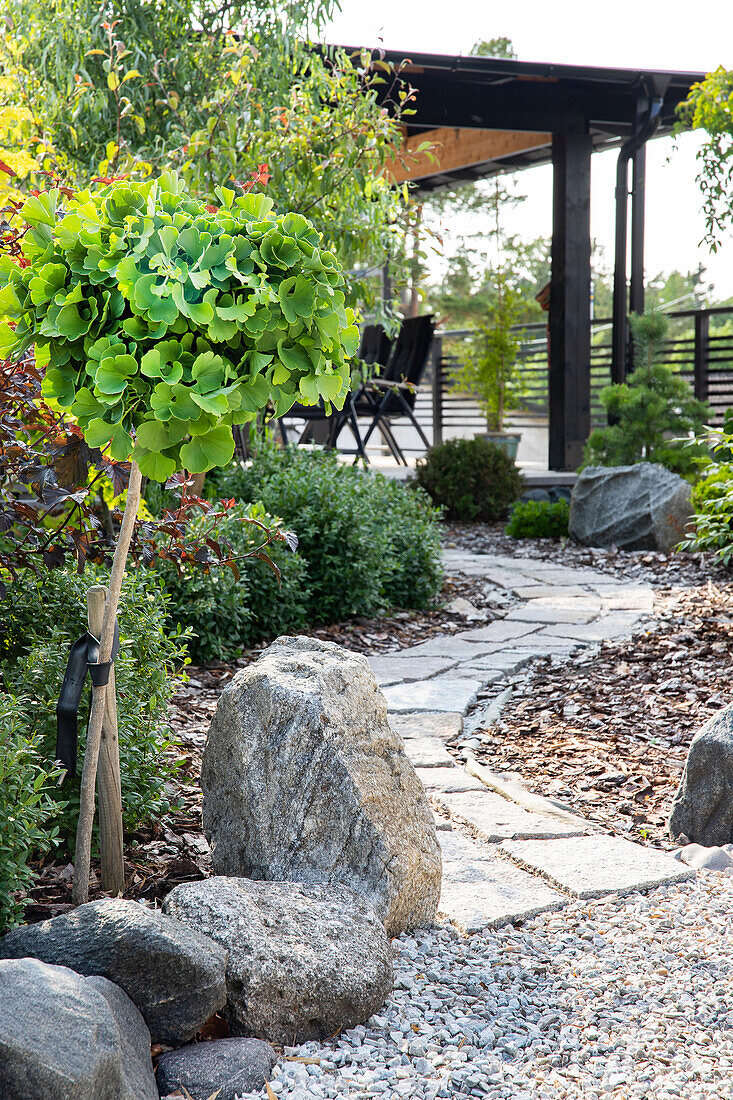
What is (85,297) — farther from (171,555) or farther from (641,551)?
(641,551)

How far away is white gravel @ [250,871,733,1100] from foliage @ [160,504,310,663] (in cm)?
190

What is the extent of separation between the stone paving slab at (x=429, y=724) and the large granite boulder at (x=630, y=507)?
138 inches

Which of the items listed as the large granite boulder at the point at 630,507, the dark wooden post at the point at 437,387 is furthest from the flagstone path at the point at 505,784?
the dark wooden post at the point at 437,387

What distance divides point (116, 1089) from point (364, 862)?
66cm

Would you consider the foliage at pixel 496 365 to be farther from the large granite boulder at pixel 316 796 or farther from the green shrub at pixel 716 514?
the large granite boulder at pixel 316 796

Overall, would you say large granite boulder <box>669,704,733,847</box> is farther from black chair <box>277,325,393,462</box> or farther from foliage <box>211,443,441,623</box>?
black chair <box>277,325,393,462</box>

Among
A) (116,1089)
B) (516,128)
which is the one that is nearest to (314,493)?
(116,1089)

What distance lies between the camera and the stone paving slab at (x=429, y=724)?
10.1ft

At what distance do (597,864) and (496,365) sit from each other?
8.59m

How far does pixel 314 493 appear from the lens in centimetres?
446

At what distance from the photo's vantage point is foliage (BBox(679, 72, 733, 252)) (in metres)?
6.03

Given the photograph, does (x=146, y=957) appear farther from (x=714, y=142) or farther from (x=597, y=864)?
(x=714, y=142)

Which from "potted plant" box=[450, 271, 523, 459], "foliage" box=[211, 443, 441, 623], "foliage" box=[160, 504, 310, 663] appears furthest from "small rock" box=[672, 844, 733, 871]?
"potted plant" box=[450, 271, 523, 459]

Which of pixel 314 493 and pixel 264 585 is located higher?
pixel 314 493
